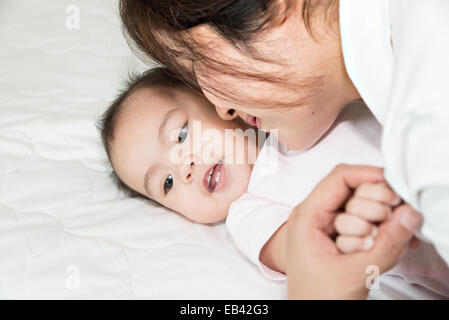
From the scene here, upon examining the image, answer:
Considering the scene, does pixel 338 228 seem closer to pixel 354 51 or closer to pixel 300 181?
→ pixel 354 51

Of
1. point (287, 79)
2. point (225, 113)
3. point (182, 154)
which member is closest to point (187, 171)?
point (182, 154)

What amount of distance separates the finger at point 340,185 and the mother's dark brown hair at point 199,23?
175 mm

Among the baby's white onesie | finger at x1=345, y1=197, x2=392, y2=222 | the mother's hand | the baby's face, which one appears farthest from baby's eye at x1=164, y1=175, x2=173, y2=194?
finger at x1=345, y1=197, x2=392, y2=222

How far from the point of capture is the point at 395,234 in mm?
612

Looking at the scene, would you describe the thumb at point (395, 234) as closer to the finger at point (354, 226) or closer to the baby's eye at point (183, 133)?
the finger at point (354, 226)

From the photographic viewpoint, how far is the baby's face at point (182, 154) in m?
1.00

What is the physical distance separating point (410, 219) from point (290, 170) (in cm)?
40

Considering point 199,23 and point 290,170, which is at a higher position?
point 199,23

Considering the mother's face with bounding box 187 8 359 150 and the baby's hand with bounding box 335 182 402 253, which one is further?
the mother's face with bounding box 187 8 359 150

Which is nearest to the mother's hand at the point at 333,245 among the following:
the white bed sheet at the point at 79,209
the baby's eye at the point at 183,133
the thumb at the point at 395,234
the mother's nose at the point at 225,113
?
the thumb at the point at 395,234

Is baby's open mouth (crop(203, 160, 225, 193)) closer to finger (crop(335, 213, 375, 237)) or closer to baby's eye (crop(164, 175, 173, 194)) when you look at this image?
baby's eye (crop(164, 175, 173, 194))

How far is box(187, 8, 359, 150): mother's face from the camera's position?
75cm

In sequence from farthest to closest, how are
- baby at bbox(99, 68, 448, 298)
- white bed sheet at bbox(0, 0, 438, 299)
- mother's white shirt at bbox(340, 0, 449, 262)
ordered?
1. baby at bbox(99, 68, 448, 298)
2. white bed sheet at bbox(0, 0, 438, 299)
3. mother's white shirt at bbox(340, 0, 449, 262)

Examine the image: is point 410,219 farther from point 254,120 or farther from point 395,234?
point 254,120
